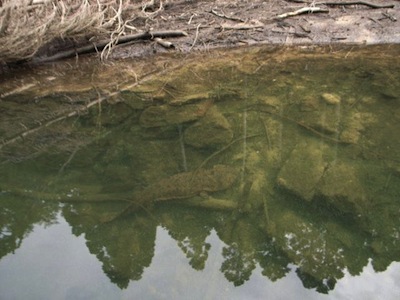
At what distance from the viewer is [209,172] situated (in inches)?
213

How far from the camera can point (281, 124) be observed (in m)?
6.38

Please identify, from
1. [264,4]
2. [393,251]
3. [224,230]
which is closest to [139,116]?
[224,230]

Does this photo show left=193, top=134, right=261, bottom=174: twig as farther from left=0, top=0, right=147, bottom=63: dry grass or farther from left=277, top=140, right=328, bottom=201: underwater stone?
left=0, top=0, right=147, bottom=63: dry grass

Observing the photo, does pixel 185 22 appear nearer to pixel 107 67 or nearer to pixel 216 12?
pixel 216 12

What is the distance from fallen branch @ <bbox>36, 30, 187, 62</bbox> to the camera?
355 inches

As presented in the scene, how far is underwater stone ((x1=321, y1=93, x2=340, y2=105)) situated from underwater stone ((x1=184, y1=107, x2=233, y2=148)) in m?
1.71

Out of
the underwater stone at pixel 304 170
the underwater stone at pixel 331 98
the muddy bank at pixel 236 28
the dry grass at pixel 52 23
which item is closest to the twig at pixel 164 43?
the muddy bank at pixel 236 28

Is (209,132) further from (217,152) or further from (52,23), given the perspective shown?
(52,23)

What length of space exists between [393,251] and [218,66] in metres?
5.15

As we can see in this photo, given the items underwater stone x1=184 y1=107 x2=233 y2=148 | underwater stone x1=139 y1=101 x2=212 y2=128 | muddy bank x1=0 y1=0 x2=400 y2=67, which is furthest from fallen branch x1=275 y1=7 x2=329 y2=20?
underwater stone x1=184 y1=107 x2=233 y2=148

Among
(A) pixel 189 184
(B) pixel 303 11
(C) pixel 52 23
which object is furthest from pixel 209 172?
(B) pixel 303 11

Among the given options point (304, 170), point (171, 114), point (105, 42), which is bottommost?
point (105, 42)

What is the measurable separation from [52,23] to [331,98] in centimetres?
513

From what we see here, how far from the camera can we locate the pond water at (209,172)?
429 centimetres
